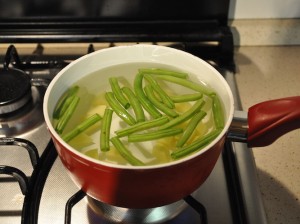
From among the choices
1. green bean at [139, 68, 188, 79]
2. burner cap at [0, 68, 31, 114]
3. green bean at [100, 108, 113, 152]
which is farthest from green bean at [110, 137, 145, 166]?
burner cap at [0, 68, 31, 114]

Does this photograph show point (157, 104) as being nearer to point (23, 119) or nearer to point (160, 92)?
point (160, 92)

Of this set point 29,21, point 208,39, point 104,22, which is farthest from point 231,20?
point 29,21

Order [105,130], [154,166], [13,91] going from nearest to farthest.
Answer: [154,166] → [105,130] → [13,91]

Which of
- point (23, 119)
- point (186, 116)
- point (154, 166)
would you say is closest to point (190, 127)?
point (186, 116)

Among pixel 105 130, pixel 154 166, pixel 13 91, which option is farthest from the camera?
pixel 13 91

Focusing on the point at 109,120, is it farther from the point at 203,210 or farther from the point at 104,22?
the point at 104,22

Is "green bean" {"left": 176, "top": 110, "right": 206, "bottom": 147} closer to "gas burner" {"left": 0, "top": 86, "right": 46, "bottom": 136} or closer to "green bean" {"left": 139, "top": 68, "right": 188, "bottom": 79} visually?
"green bean" {"left": 139, "top": 68, "right": 188, "bottom": 79}
